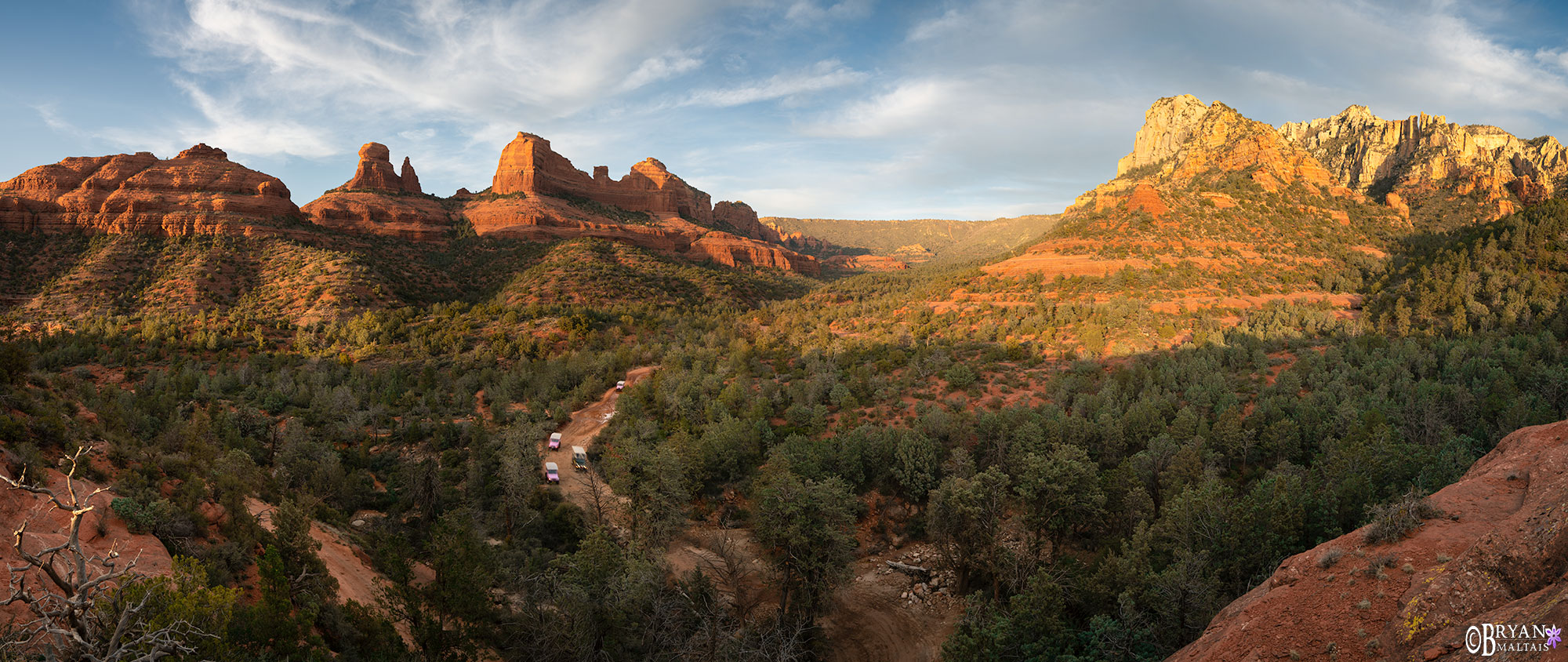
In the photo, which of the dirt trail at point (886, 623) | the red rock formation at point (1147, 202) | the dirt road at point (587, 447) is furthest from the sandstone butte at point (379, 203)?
the dirt trail at point (886, 623)

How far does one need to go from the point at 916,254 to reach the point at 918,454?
17131cm

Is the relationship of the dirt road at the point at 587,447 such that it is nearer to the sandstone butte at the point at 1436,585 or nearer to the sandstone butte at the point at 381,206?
the sandstone butte at the point at 1436,585

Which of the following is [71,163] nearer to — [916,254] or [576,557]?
[576,557]

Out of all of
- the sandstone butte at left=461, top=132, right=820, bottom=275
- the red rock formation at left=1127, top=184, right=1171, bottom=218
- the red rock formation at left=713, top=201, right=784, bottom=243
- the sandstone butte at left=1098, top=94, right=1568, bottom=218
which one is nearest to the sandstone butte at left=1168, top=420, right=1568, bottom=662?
the red rock formation at left=1127, top=184, right=1171, bottom=218

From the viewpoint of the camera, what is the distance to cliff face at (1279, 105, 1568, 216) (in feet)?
236

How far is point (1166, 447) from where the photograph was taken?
2373cm

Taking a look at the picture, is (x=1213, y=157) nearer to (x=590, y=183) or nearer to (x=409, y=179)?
(x=590, y=183)

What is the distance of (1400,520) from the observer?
8.94 meters

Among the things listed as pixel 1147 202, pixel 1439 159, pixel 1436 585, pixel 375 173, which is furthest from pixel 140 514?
pixel 1439 159

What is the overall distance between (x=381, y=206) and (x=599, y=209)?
37.9 meters

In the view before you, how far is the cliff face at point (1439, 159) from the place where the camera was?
7194cm

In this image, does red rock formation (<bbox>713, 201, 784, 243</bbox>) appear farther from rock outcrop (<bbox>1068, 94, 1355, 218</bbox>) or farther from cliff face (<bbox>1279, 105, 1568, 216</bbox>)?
cliff face (<bbox>1279, 105, 1568, 216</bbox>)

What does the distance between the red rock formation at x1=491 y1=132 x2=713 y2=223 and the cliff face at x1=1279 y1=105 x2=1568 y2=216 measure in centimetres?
11636

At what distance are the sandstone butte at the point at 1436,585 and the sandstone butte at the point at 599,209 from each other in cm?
9324
